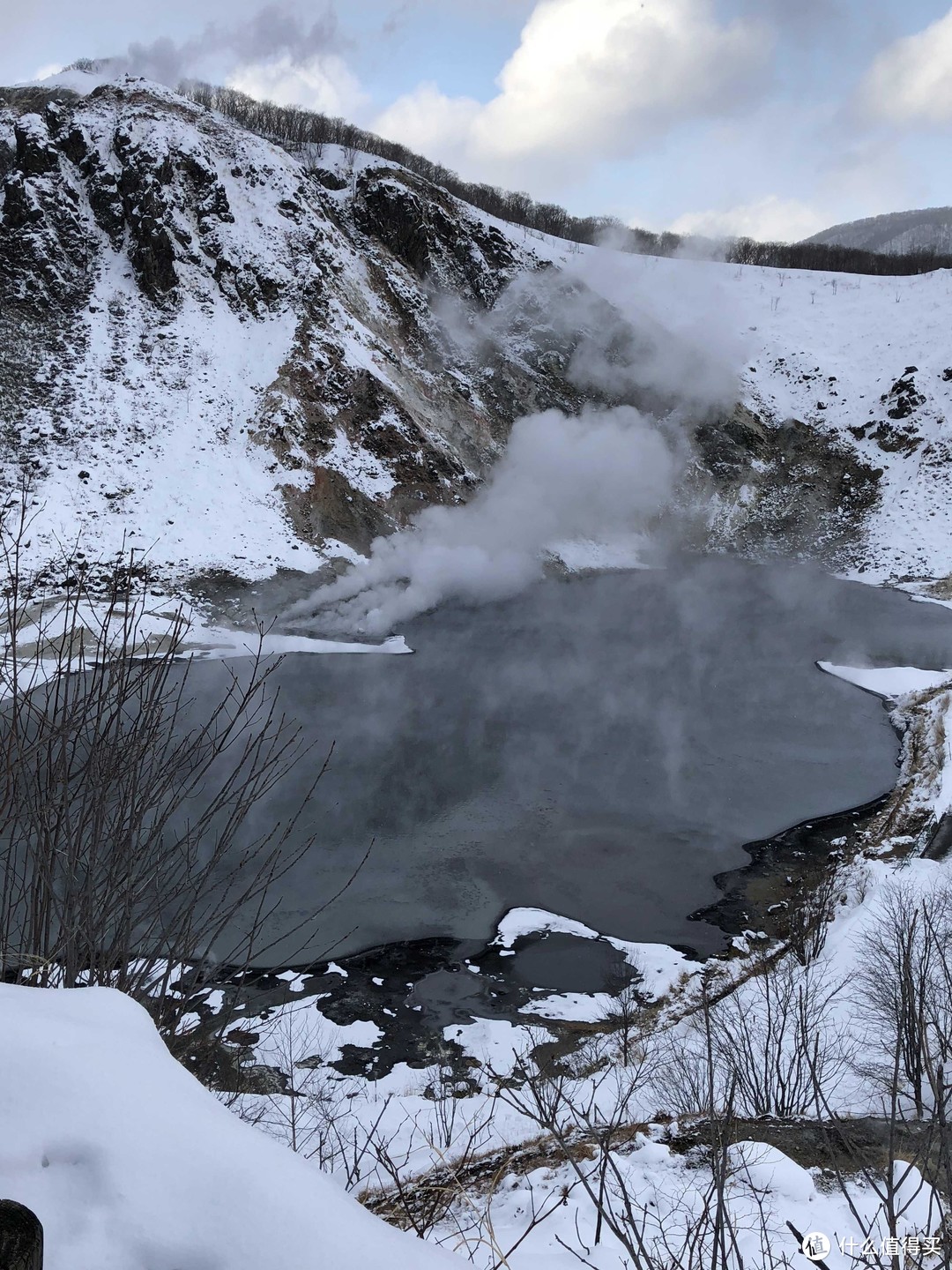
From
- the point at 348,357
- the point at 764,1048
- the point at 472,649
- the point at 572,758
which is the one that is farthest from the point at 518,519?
the point at 764,1048

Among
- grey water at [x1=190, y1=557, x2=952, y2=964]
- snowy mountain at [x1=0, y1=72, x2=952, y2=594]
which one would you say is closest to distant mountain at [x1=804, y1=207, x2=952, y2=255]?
snowy mountain at [x1=0, y1=72, x2=952, y2=594]

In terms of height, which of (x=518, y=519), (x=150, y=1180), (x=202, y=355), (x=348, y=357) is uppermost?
(x=348, y=357)

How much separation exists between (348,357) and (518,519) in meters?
11.6

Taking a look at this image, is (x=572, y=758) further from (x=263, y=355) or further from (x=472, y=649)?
(x=263, y=355)

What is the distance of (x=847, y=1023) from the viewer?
1217 cm

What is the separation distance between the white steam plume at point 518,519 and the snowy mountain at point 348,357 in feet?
4.93

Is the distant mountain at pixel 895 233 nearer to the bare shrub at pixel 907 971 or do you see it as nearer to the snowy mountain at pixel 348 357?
the snowy mountain at pixel 348 357

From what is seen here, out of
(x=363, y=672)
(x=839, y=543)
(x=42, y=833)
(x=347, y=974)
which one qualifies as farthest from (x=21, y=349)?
(x=839, y=543)

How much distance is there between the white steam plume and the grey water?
1954mm

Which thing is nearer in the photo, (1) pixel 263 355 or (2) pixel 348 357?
(1) pixel 263 355

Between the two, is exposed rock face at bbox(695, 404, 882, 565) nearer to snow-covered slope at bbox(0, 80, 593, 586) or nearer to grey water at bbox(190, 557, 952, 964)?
grey water at bbox(190, 557, 952, 964)

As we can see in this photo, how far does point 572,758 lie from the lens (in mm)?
20969

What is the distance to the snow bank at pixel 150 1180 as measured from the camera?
1.67 m

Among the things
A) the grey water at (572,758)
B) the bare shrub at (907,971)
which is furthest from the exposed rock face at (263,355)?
the bare shrub at (907,971)
